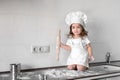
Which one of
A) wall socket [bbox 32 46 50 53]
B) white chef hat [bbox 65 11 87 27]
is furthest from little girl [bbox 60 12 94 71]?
wall socket [bbox 32 46 50 53]

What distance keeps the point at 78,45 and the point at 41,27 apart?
0.96 ft

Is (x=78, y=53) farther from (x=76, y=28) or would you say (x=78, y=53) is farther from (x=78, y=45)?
(x=76, y=28)

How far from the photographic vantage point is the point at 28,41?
155 centimetres

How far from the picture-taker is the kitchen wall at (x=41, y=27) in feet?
4.82

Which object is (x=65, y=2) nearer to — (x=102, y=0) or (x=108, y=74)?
(x=102, y=0)

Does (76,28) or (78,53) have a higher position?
(76,28)

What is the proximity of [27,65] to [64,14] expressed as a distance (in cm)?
48

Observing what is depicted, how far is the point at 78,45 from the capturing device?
1550 mm

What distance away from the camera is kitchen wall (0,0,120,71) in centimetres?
147

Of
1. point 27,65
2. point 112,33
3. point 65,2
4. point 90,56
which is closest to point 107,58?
point 112,33

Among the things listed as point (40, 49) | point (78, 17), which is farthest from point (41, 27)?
point (78, 17)

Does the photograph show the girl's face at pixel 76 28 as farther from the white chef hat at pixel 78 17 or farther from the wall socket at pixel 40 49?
the wall socket at pixel 40 49

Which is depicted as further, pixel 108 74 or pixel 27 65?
pixel 27 65

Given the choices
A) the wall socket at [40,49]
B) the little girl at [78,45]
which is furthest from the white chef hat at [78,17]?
the wall socket at [40,49]
